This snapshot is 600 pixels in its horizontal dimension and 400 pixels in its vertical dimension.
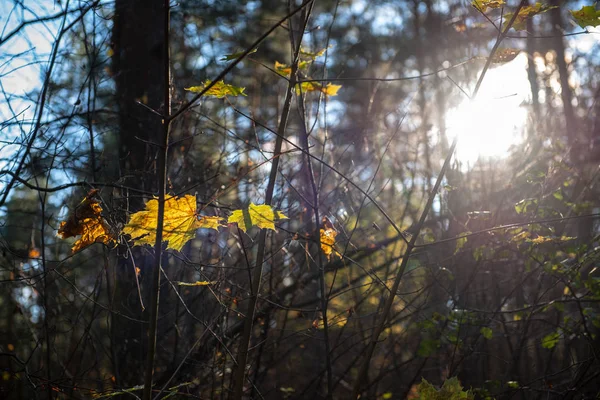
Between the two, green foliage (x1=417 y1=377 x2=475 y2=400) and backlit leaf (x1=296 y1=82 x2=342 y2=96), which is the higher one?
backlit leaf (x1=296 y1=82 x2=342 y2=96)

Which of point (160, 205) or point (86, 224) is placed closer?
point (160, 205)

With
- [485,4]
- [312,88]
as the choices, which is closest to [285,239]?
[312,88]

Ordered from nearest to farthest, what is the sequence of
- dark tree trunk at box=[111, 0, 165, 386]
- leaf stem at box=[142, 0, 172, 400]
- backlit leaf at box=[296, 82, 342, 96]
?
leaf stem at box=[142, 0, 172, 400], backlit leaf at box=[296, 82, 342, 96], dark tree trunk at box=[111, 0, 165, 386]

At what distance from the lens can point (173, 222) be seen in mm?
1877

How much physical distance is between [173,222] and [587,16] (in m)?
1.77

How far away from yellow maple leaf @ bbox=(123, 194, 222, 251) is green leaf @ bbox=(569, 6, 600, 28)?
5.22ft

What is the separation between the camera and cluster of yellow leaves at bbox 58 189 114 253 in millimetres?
1927

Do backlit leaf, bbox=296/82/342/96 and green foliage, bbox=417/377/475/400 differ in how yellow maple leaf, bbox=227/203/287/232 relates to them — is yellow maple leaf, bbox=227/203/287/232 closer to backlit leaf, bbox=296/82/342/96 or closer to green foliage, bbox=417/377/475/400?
backlit leaf, bbox=296/82/342/96

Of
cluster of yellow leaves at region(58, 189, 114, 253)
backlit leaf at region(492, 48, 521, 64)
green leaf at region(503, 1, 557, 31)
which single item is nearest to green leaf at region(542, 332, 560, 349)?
backlit leaf at region(492, 48, 521, 64)

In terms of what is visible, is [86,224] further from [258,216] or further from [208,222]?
[258,216]

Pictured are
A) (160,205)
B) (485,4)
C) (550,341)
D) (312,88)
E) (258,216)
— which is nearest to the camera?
(160,205)

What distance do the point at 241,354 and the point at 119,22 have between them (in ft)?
9.21

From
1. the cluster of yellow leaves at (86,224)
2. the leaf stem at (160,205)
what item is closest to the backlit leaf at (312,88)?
the leaf stem at (160,205)

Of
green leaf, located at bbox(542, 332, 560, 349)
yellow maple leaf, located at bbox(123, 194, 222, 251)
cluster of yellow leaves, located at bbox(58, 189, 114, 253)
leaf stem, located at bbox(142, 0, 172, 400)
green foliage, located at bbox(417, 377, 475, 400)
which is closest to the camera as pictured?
leaf stem, located at bbox(142, 0, 172, 400)
